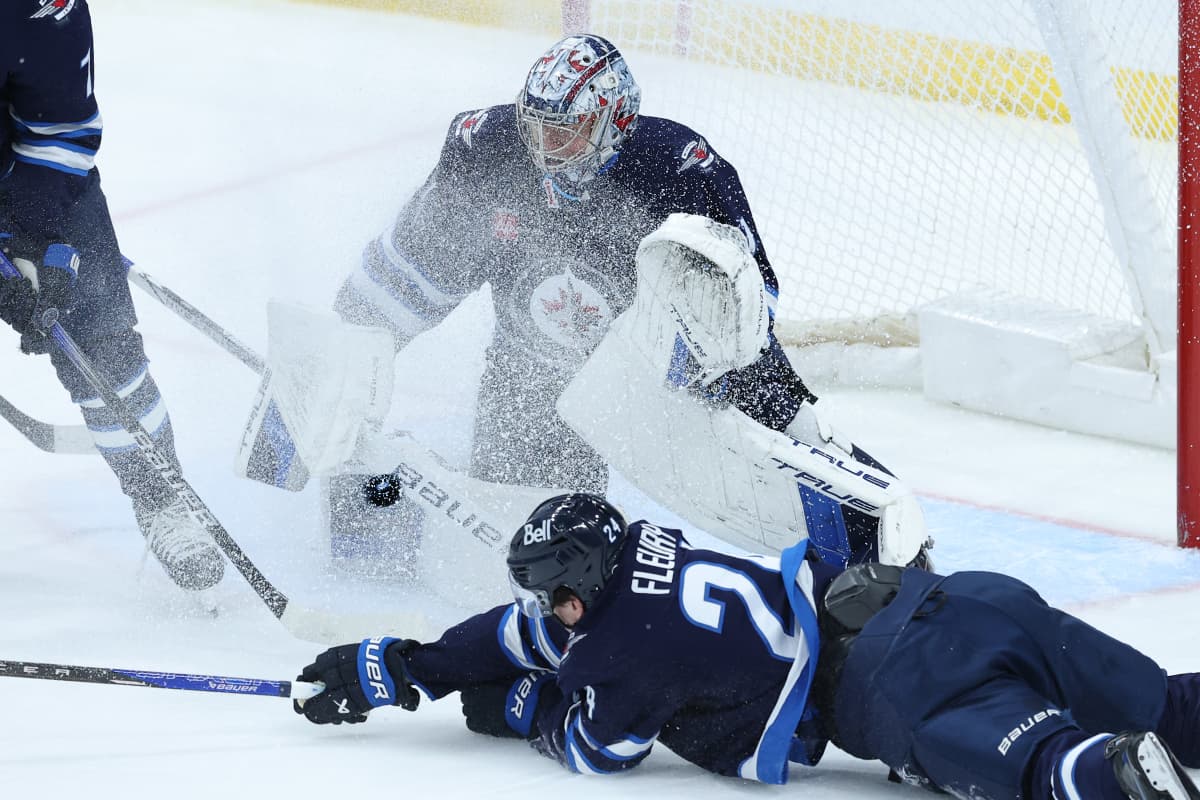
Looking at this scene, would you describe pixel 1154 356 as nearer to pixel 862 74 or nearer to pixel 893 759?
pixel 862 74

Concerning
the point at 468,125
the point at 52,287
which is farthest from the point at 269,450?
the point at 468,125

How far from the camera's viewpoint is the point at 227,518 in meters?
3.27

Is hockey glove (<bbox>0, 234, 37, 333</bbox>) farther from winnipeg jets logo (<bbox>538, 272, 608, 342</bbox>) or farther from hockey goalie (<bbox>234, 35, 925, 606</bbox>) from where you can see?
winnipeg jets logo (<bbox>538, 272, 608, 342</bbox>)

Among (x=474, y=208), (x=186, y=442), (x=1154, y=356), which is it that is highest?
(x=474, y=208)

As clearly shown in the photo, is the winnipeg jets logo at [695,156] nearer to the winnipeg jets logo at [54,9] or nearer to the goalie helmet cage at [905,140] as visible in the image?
the winnipeg jets logo at [54,9]

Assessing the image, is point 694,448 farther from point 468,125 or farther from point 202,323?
point 202,323

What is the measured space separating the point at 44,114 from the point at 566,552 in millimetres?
1442

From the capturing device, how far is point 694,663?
204 cm

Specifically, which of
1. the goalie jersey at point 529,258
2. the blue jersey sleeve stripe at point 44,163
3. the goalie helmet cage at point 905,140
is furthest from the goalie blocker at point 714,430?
the goalie helmet cage at point 905,140

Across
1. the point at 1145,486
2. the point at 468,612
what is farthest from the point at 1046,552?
the point at 468,612

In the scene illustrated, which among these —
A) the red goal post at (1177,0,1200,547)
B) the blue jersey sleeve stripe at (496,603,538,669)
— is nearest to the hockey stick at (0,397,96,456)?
the blue jersey sleeve stripe at (496,603,538,669)

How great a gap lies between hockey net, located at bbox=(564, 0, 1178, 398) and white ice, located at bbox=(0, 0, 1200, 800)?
0.92ft

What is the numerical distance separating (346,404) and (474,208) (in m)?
0.47

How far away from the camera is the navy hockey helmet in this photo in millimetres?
2029
